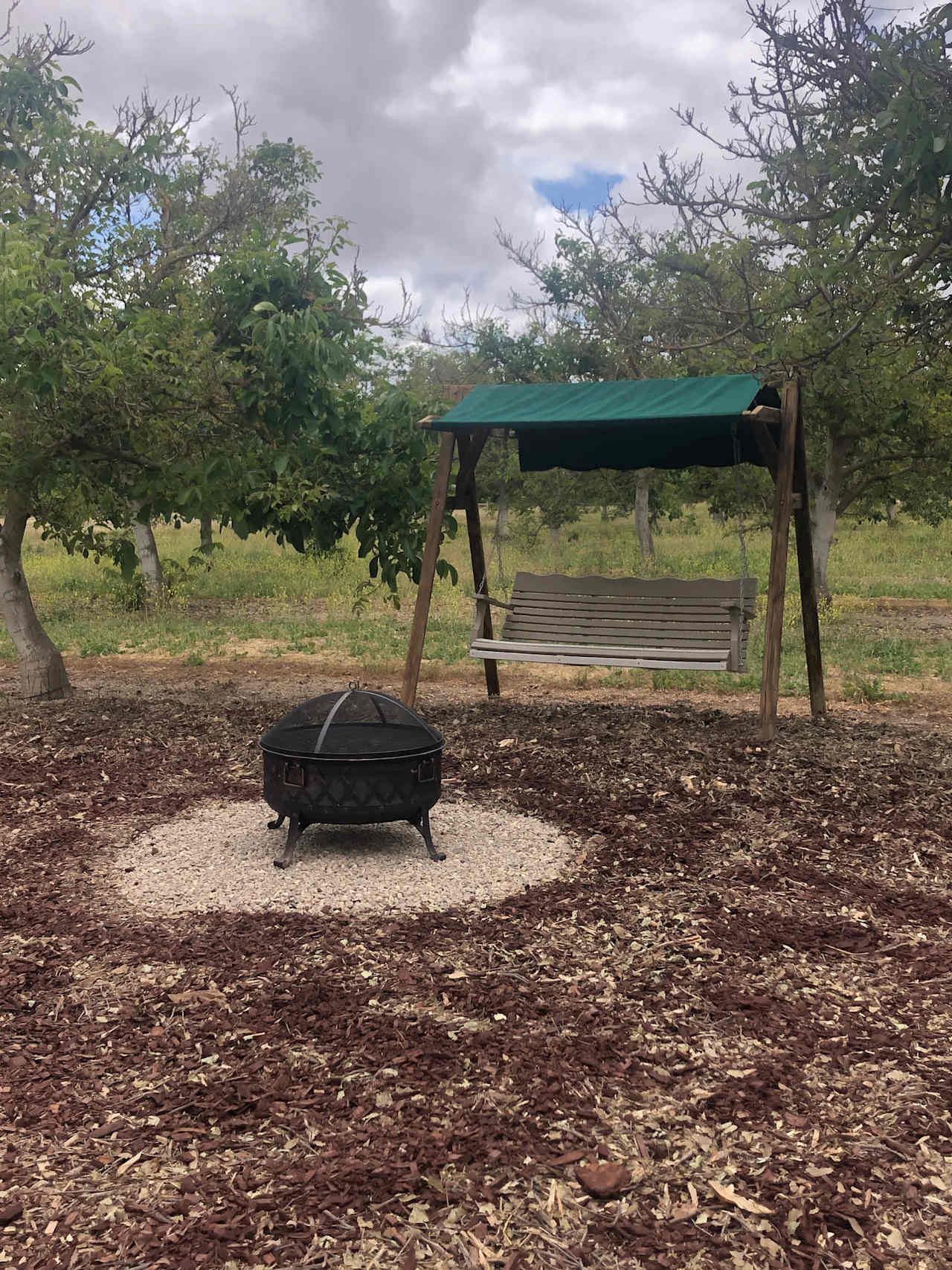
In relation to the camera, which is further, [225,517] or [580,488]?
[580,488]

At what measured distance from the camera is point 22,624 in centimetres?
906

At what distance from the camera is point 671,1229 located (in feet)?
8.73

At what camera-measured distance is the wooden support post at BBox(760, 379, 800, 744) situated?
7.18m

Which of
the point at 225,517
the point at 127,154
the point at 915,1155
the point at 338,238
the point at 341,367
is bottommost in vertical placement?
the point at 915,1155

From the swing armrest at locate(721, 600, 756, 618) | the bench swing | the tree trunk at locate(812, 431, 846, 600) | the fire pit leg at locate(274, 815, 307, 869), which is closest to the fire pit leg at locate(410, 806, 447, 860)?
the fire pit leg at locate(274, 815, 307, 869)

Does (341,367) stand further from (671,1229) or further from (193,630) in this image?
Result: (193,630)

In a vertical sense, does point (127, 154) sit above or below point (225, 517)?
above

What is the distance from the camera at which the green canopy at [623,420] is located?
22.6 feet

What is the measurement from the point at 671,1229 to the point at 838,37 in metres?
6.54

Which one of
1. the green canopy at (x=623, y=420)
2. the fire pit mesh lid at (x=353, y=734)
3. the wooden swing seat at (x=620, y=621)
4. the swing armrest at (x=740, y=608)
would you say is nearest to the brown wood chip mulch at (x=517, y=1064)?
the fire pit mesh lid at (x=353, y=734)

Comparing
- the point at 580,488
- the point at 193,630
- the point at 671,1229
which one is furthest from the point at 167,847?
the point at 580,488

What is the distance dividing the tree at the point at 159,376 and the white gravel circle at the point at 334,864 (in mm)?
2447

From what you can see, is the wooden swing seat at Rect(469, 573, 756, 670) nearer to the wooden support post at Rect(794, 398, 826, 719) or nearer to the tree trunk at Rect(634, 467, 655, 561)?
the wooden support post at Rect(794, 398, 826, 719)

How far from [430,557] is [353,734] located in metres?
2.36
